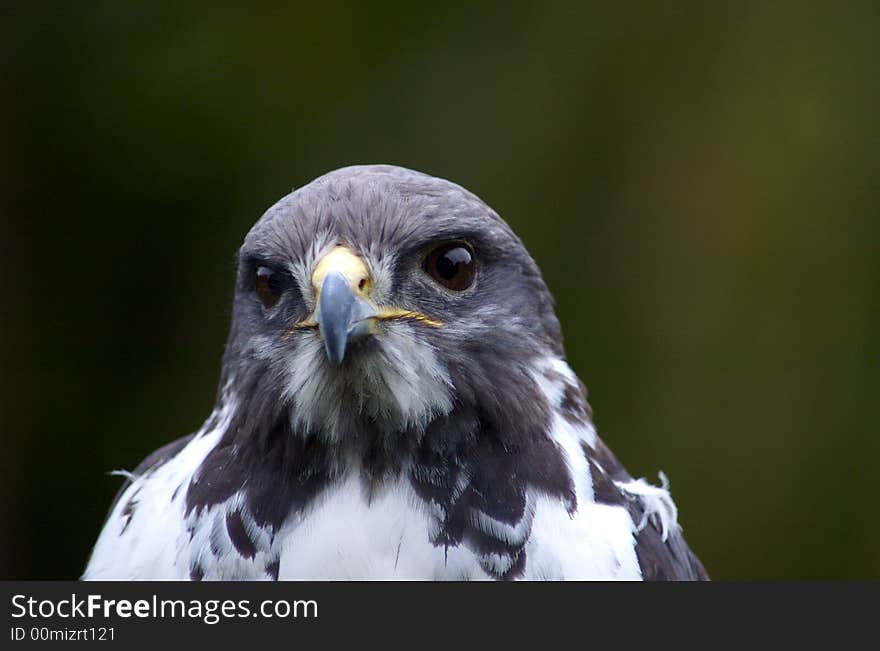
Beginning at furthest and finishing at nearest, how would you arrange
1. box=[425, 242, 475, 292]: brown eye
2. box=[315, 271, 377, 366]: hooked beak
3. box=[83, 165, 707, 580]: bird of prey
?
box=[425, 242, 475, 292]: brown eye, box=[83, 165, 707, 580]: bird of prey, box=[315, 271, 377, 366]: hooked beak

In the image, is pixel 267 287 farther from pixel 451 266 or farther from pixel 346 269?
pixel 451 266

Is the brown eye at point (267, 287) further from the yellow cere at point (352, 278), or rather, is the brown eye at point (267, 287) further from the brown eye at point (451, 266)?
the brown eye at point (451, 266)

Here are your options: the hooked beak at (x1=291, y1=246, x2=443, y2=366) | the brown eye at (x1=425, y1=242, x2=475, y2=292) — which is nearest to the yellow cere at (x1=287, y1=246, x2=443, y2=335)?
the hooked beak at (x1=291, y1=246, x2=443, y2=366)

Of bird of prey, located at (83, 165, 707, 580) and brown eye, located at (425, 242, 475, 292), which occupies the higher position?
brown eye, located at (425, 242, 475, 292)

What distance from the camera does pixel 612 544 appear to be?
2.43 metres

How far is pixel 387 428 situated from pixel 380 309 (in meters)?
0.24

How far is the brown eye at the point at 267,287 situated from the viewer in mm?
2443

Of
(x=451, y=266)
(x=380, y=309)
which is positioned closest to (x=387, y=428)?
(x=380, y=309)

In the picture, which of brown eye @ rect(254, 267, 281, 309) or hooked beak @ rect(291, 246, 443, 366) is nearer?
hooked beak @ rect(291, 246, 443, 366)

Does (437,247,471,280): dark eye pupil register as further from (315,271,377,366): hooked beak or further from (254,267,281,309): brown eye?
(254,267,281,309): brown eye

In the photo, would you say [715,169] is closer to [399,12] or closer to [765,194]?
[765,194]

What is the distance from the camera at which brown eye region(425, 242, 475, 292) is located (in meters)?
2.41

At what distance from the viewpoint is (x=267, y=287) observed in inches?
97.0

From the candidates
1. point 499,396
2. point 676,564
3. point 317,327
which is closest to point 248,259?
point 317,327
